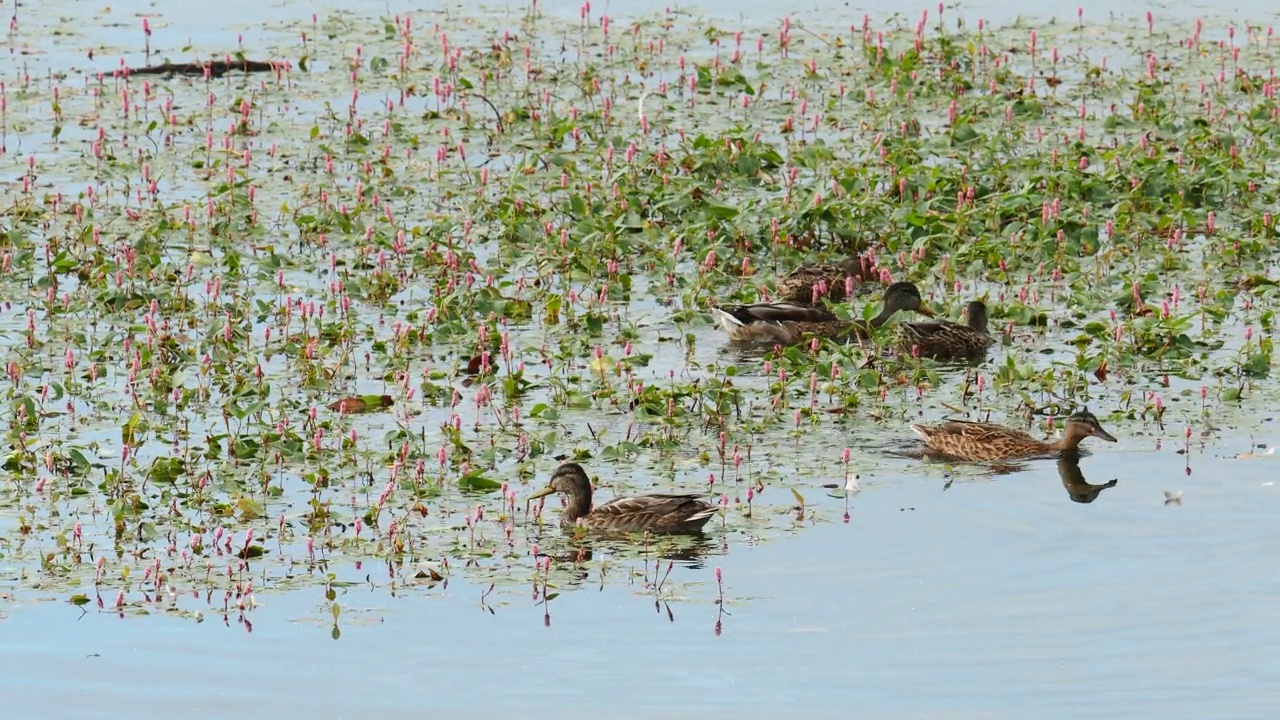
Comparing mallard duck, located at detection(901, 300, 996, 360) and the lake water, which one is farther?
mallard duck, located at detection(901, 300, 996, 360)

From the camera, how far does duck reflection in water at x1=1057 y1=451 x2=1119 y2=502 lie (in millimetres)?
14383

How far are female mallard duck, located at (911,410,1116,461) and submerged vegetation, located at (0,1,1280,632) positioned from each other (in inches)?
15.8

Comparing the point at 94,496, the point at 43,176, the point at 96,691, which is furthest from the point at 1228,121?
the point at 96,691

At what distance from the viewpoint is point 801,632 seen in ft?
39.4

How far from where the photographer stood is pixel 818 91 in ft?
82.4

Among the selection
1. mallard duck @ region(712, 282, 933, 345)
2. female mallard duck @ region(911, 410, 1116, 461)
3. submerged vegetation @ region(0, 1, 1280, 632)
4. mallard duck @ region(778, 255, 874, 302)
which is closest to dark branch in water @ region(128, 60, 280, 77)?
submerged vegetation @ region(0, 1, 1280, 632)

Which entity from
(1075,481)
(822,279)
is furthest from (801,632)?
(822,279)

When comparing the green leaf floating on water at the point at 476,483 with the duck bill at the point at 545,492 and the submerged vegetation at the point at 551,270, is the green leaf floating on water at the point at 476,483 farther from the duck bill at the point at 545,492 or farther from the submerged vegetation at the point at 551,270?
the duck bill at the point at 545,492

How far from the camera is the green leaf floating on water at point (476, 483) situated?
14.1 meters

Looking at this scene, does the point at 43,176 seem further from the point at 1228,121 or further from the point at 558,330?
the point at 1228,121

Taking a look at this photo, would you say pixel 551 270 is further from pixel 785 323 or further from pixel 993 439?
pixel 993 439

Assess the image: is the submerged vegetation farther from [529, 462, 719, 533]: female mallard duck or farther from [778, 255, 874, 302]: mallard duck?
[778, 255, 874, 302]: mallard duck

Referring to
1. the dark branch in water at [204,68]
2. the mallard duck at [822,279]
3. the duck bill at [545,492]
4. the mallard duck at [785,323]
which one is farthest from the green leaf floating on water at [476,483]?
the dark branch in water at [204,68]

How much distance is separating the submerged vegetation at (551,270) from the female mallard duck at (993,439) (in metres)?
0.40
